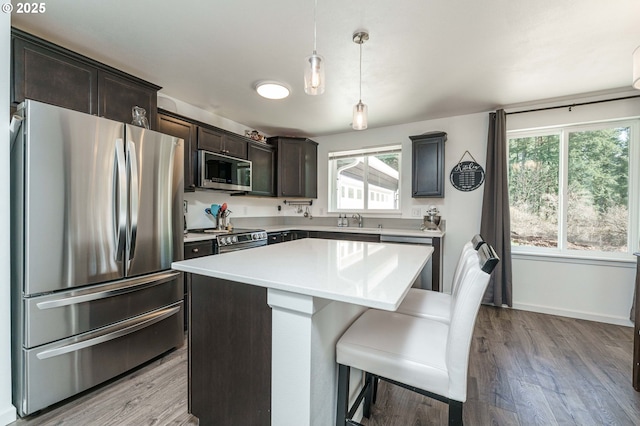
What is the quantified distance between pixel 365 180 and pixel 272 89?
223cm

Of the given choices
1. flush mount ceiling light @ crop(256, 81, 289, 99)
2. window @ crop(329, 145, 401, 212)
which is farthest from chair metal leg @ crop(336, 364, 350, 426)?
window @ crop(329, 145, 401, 212)

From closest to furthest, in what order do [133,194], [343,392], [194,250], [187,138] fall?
[343,392] → [133,194] → [194,250] → [187,138]

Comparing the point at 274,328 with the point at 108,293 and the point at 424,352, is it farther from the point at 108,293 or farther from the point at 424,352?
the point at 108,293

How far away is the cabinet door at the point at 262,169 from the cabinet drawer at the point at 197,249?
1164mm

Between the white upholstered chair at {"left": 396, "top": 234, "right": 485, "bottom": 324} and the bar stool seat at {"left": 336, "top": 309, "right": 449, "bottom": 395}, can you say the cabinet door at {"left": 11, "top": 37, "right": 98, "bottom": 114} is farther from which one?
the white upholstered chair at {"left": 396, "top": 234, "right": 485, "bottom": 324}

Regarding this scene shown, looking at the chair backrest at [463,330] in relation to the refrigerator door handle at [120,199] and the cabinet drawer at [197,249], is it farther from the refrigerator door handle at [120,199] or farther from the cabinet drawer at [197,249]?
the cabinet drawer at [197,249]

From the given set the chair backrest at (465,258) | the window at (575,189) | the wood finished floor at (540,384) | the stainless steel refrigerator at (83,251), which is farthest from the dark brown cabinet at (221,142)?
the window at (575,189)

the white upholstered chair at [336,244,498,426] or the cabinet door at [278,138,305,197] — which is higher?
the cabinet door at [278,138,305,197]

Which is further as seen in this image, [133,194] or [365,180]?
[365,180]

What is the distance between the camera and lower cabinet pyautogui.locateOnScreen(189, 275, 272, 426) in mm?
1131

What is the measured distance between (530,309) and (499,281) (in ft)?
1.66

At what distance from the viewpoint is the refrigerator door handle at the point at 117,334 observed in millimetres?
1557

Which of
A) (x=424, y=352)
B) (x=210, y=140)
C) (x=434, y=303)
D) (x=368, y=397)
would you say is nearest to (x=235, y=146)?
(x=210, y=140)

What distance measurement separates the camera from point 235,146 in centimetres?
348
